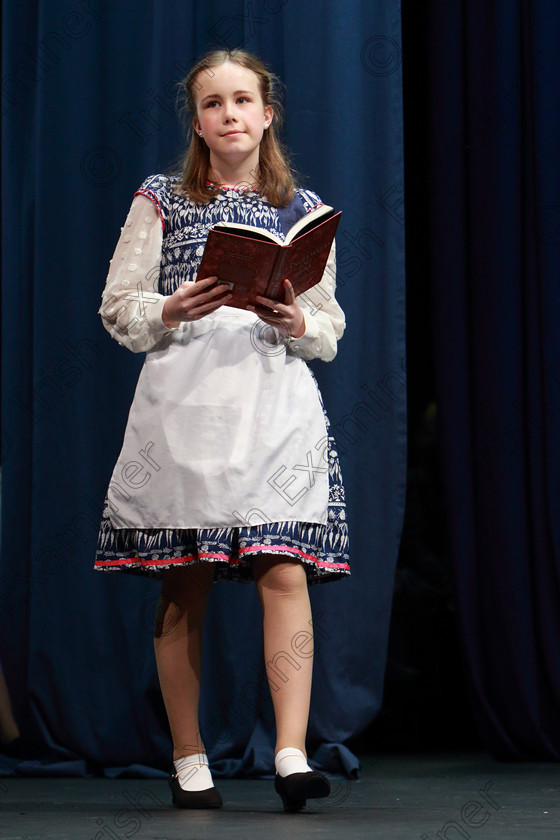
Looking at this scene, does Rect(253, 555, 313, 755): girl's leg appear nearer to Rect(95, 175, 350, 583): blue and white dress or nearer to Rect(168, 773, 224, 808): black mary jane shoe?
Rect(95, 175, 350, 583): blue and white dress

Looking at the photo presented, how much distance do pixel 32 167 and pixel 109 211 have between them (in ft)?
0.87

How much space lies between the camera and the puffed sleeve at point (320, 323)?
1933 millimetres

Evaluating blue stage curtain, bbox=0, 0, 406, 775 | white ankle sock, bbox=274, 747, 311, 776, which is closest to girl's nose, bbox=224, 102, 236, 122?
blue stage curtain, bbox=0, 0, 406, 775

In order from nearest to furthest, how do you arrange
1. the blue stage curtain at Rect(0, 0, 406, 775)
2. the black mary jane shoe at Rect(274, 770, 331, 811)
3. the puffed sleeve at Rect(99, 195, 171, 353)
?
1. the black mary jane shoe at Rect(274, 770, 331, 811)
2. the puffed sleeve at Rect(99, 195, 171, 353)
3. the blue stage curtain at Rect(0, 0, 406, 775)

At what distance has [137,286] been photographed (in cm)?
196

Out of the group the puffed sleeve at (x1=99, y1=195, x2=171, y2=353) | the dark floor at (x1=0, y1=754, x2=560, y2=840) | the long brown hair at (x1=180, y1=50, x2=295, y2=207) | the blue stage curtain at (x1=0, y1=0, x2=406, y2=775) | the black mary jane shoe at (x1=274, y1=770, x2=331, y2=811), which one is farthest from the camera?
the blue stage curtain at (x1=0, y1=0, x2=406, y2=775)

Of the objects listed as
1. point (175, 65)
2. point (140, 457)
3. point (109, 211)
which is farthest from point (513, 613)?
point (175, 65)

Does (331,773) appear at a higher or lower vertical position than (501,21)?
lower

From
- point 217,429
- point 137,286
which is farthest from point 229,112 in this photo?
point 217,429

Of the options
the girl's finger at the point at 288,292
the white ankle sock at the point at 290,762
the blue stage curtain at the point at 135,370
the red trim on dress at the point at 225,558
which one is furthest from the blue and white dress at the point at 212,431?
the blue stage curtain at the point at 135,370

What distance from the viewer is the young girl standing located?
182 cm

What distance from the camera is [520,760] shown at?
2607 mm

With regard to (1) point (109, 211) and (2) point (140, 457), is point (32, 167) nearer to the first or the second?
(1) point (109, 211)

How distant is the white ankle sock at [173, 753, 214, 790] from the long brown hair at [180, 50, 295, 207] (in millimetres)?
971
